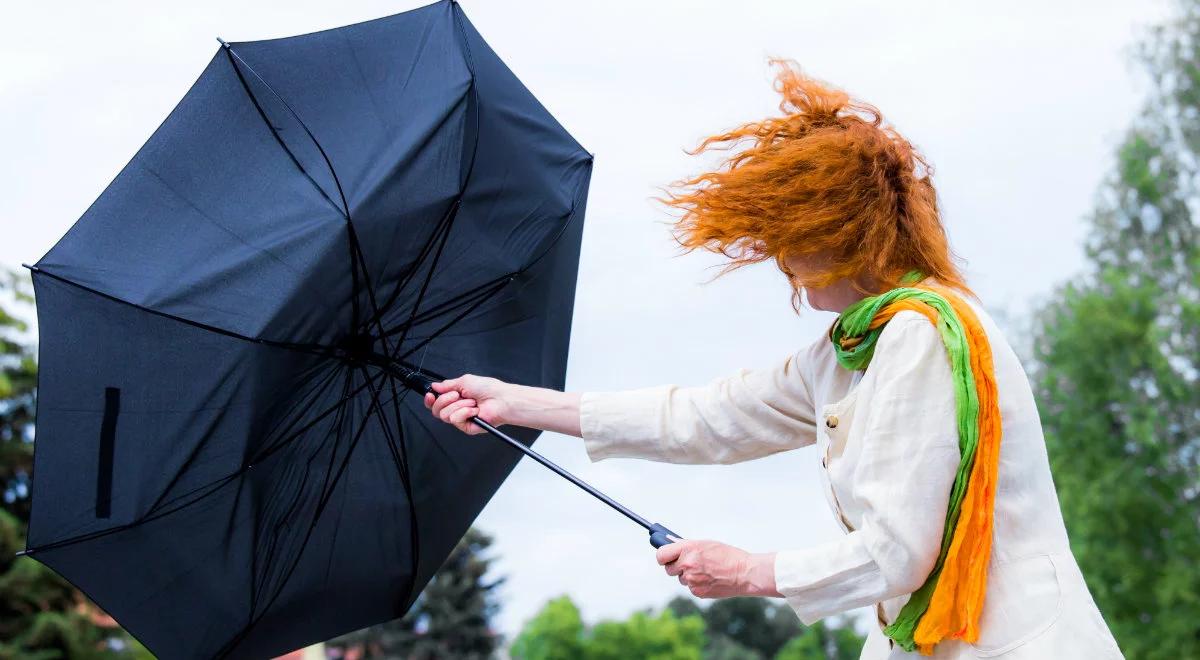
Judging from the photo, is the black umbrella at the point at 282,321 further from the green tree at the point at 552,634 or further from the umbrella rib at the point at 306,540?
the green tree at the point at 552,634

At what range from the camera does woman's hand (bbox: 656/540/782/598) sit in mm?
2502

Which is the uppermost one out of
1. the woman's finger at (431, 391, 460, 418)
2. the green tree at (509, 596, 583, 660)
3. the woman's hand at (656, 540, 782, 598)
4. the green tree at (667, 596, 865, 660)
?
the green tree at (509, 596, 583, 660)

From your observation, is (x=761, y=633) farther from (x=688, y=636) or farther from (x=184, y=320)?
(x=184, y=320)

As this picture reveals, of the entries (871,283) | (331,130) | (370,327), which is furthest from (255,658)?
(871,283)

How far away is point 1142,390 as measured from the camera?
79.0 ft

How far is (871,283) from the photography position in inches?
106

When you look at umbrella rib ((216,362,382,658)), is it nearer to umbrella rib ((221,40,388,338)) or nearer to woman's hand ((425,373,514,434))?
woman's hand ((425,373,514,434))

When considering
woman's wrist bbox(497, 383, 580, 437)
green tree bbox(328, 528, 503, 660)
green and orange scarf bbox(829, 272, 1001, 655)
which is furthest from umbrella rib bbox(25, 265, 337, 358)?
green tree bbox(328, 528, 503, 660)

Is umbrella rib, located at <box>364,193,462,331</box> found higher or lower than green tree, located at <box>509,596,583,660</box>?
lower

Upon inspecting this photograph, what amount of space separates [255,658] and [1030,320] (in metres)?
25.0

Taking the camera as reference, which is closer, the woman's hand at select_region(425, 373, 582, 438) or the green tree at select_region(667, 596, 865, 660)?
the woman's hand at select_region(425, 373, 582, 438)

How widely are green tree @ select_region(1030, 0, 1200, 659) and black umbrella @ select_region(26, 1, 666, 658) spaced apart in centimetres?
2163

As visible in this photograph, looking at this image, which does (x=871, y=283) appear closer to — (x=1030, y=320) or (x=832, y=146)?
(x=832, y=146)

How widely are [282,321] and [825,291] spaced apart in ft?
4.40
